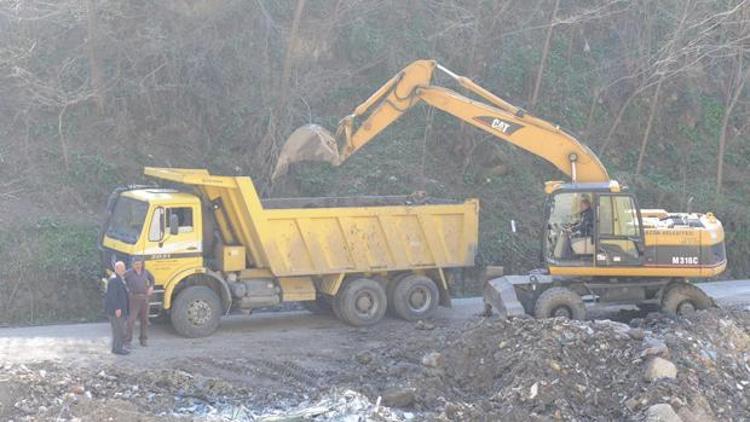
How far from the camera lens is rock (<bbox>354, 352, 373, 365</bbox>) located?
13.1 m

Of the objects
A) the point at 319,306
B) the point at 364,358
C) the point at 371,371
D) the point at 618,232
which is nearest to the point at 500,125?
the point at 618,232

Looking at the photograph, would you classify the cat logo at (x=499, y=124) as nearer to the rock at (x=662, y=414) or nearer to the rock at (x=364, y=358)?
the rock at (x=364, y=358)

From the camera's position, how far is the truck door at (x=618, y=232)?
14.7m

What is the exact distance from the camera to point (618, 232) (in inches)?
582

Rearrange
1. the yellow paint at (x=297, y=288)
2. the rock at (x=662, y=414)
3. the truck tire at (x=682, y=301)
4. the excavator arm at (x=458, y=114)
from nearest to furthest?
1. the rock at (x=662, y=414)
2. the excavator arm at (x=458, y=114)
3. the truck tire at (x=682, y=301)
4. the yellow paint at (x=297, y=288)

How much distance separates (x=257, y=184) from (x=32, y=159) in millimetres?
4994

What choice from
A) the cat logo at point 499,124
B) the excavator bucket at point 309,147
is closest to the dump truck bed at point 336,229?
the excavator bucket at point 309,147

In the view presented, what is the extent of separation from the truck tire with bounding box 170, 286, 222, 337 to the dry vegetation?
3.74 metres

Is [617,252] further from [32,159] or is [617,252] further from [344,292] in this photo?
[32,159]

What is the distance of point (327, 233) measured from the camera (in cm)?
1552

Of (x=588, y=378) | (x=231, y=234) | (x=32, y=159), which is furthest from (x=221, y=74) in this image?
(x=588, y=378)

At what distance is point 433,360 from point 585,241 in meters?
4.10

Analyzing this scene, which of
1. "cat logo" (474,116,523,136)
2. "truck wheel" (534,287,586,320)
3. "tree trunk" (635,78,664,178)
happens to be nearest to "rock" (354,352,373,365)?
"truck wheel" (534,287,586,320)

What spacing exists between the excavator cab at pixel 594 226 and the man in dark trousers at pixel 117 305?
22.3ft
